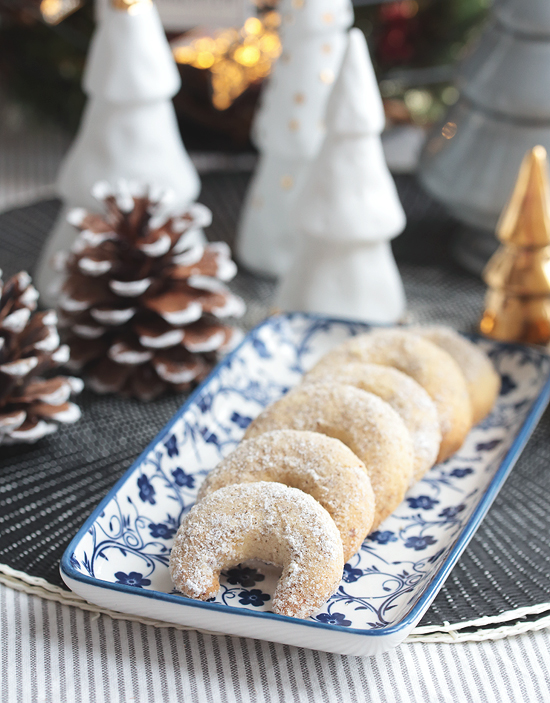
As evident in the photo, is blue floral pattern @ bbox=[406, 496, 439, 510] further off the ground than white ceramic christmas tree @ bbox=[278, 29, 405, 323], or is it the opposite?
white ceramic christmas tree @ bbox=[278, 29, 405, 323]

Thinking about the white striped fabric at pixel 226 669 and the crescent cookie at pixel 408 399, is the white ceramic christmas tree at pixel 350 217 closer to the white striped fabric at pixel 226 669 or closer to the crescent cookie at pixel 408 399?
the crescent cookie at pixel 408 399

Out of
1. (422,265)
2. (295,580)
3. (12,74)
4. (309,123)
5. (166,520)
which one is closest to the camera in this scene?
(295,580)

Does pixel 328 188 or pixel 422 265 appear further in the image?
pixel 422 265

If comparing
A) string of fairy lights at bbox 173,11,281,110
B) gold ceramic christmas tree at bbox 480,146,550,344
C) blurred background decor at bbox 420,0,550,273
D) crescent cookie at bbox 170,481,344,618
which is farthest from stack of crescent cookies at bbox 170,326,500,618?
string of fairy lights at bbox 173,11,281,110

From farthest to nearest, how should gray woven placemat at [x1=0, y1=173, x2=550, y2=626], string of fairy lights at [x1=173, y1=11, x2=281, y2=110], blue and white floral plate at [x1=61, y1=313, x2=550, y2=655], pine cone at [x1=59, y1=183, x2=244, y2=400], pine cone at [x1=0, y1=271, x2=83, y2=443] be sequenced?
string of fairy lights at [x1=173, y1=11, x2=281, y2=110]
pine cone at [x1=59, y1=183, x2=244, y2=400]
pine cone at [x1=0, y1=271, x2=83, y2=443]
gray woven placemat at [x1=0, y1=173, x2=550, y2=626]
blue and white floral plate at [x1=61, y1=313, x2=550, y2=655]

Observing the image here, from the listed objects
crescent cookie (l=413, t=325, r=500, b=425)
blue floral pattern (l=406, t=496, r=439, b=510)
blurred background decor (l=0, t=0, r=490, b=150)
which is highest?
blurred background decor (l=0, t=0, r=490, b=150)

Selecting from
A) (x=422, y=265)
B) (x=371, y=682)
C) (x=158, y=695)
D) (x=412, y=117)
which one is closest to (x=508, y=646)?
(x=371, y=682)

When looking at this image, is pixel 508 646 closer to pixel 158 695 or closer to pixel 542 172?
pixel 158 695

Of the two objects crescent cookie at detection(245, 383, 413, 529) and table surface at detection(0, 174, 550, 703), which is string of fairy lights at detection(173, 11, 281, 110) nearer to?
crescent cookie at detection(245, 383, 413, 529)
